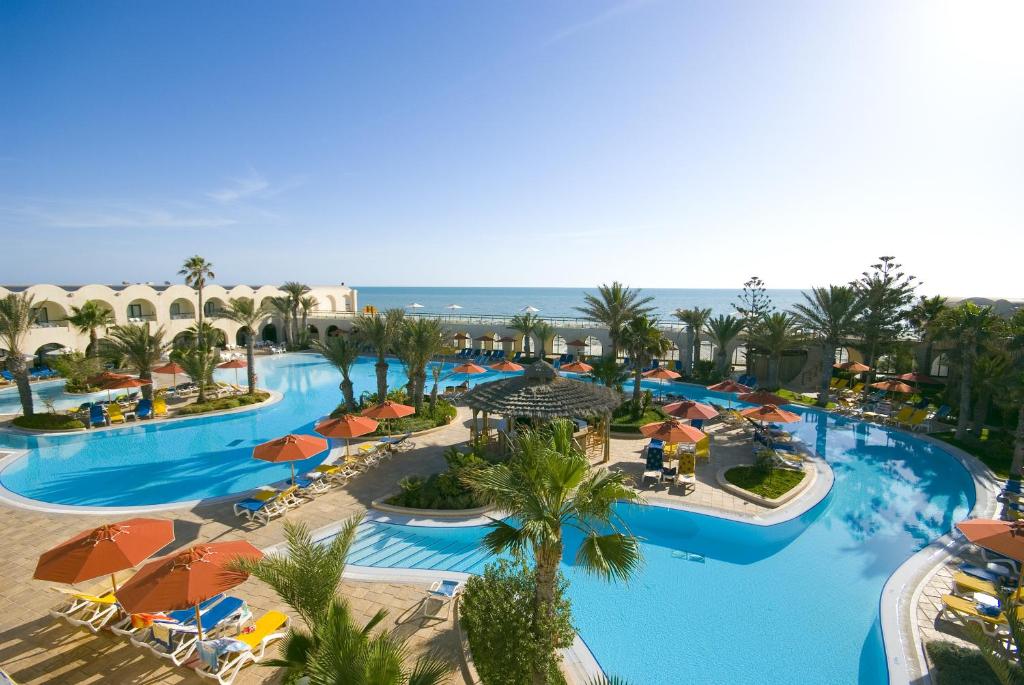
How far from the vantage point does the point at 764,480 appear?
14.4m

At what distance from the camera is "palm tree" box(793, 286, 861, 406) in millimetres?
23562

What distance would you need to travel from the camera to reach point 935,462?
1697cm

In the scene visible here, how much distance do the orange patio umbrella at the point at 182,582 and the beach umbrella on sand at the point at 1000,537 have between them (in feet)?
37.2

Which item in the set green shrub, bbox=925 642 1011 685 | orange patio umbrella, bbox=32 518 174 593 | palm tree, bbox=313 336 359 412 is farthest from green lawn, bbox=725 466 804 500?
palm tree, bbox=313 336 359 412

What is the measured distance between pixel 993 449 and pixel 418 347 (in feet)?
65.5

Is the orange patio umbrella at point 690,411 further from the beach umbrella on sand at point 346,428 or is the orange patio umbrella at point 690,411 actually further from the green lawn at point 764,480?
the beach umbrella on sand at point 346,428

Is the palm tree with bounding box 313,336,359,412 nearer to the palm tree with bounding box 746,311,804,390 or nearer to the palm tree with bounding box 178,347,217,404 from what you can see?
the palm tree with bounding box 178,347,217,404

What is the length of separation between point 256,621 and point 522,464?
16.6ft

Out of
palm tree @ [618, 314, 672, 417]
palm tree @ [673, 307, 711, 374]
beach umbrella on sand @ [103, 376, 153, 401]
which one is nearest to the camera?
beach umbrella on sand @ [103, 376, 153, 401]

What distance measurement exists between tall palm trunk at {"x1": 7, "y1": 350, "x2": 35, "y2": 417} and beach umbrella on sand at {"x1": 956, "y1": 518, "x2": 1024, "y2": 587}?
2827cm

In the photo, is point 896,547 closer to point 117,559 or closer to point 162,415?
point 117,559

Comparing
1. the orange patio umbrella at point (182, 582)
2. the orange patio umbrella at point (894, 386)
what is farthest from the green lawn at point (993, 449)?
the orange patio umbrella at point (182, 582)

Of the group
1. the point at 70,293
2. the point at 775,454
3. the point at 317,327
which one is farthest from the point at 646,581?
the point at 317,327

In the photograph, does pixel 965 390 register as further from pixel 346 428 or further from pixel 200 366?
pixel 200 366
